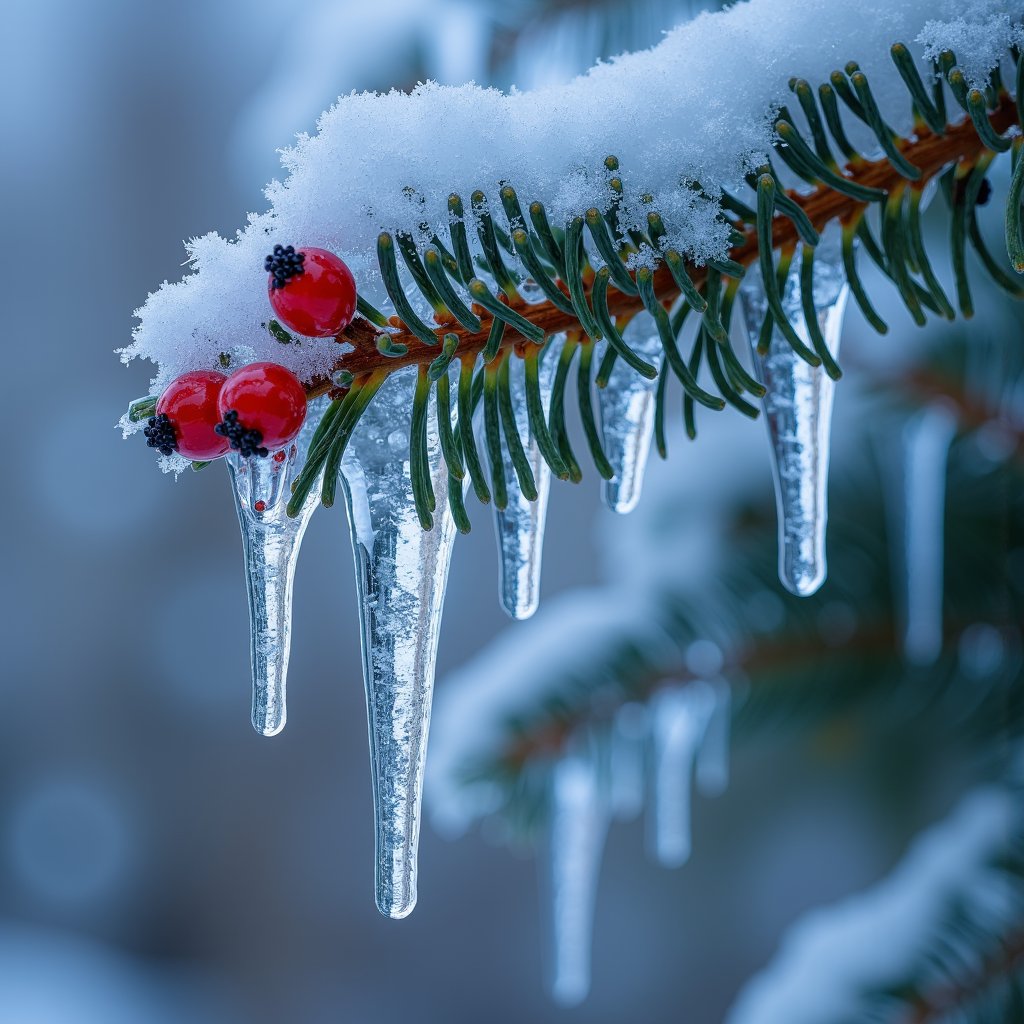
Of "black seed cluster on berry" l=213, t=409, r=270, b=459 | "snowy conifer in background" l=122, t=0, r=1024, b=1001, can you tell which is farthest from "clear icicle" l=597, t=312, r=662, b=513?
"black seed cluster on berry" l=213, t=409, r=270, b=459

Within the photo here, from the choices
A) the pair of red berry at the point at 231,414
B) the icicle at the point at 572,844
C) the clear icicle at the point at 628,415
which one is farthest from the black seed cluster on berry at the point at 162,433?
the icicle at the point at 572,844

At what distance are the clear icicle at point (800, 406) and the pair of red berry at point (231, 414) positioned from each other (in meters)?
0.13

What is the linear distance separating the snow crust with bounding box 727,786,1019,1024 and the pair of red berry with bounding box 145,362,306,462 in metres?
0.50

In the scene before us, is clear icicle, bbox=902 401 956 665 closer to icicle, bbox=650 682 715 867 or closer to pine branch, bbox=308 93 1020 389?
icicle, bbox=650 682 715 867

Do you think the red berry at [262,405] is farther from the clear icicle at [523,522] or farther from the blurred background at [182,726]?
the blurred background at [182,726]

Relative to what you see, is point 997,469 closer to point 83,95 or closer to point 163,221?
point 163,221

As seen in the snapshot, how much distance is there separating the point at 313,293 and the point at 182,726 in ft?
4.86

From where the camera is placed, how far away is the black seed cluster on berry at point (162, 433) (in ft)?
0.59

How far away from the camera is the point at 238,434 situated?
0.57 feet

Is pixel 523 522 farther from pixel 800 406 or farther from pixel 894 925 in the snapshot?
pixel 894 925

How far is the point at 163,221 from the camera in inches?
59.6

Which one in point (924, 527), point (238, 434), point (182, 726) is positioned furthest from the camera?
point (182, 726)

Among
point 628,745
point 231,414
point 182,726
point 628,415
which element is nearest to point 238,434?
point 231,414

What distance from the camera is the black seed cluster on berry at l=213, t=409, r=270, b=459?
173mm
